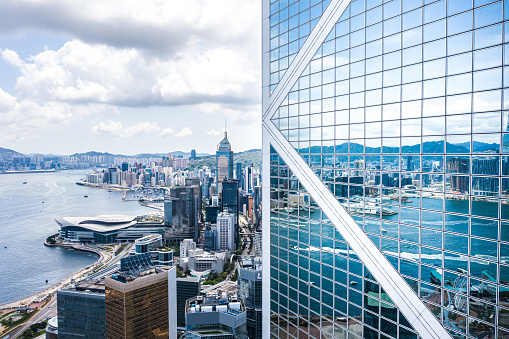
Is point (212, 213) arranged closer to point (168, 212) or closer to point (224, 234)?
point (168, 212)

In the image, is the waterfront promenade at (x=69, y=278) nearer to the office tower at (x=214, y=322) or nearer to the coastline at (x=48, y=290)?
the coastline at (x=48, y=290)

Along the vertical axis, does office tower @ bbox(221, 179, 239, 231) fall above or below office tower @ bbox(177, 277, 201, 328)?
above

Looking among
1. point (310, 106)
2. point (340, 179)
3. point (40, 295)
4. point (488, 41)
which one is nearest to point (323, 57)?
point (310, 106)

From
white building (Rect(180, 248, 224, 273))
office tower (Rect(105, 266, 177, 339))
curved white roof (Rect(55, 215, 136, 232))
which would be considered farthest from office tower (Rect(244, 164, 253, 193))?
office tower (Rect(105, 266, 177, 339))

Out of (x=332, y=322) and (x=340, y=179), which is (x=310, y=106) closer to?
(x=340, y=179)

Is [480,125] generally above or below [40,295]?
above

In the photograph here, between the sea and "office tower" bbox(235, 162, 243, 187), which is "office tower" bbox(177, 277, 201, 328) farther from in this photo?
"office tower" bbox(235, 162, 243, 187)

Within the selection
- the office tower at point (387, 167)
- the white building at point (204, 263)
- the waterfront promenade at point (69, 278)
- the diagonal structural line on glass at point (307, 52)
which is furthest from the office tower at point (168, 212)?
the diagonal structural line on glass at point (307, 52)
